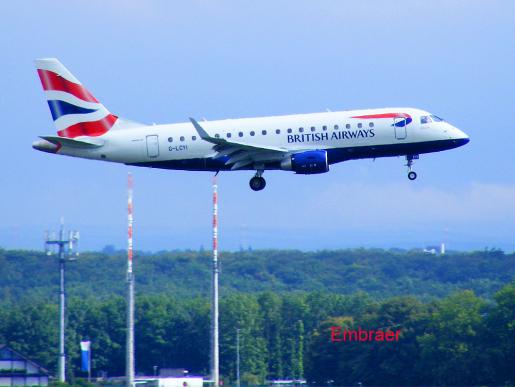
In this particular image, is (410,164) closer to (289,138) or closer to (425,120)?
(425,120)

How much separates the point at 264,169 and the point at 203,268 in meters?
121

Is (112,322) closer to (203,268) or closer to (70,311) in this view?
(70,311)

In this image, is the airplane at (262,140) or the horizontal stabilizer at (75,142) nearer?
the airplane at (262,140)

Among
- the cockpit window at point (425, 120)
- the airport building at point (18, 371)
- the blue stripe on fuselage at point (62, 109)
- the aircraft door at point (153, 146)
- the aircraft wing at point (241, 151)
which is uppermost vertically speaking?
the blue stripe on fuselage at point (62, 109)

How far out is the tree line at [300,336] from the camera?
101625 millimetres

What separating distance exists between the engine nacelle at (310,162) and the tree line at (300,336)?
34779 millimetres

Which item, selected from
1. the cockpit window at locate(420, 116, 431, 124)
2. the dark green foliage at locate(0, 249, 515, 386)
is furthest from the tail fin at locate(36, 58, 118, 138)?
the dark green foliage at locate(0, 249, 515, 386)

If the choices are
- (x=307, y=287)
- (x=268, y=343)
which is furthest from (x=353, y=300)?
(x=307, y=287)

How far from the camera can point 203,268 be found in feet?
630

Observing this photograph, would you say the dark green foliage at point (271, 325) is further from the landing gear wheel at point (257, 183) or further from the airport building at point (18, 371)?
the landing gear wheel at point (257, 183)

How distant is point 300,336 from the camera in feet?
443

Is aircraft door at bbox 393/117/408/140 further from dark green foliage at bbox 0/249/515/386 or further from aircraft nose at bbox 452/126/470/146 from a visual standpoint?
dark green foliage at bbox 0/249/515/386

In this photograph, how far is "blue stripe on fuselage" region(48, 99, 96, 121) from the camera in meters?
75.2

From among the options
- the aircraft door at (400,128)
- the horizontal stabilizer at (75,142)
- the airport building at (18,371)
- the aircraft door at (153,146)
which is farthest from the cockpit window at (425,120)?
the airport building at (18,371)
